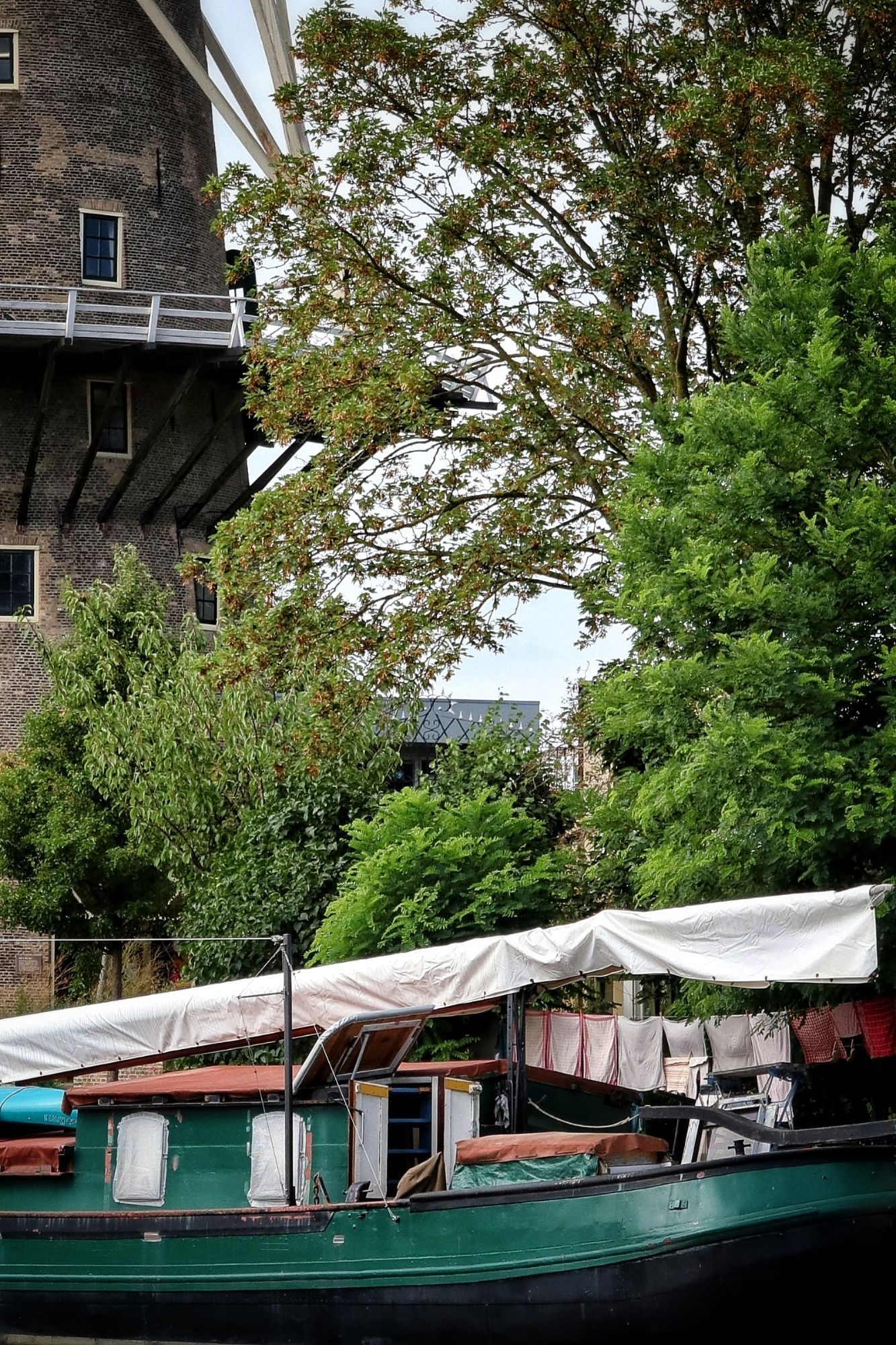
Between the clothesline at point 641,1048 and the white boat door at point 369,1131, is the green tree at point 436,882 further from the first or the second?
the white boat door at point 369,1131

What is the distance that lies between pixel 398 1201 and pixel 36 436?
24.4 meters

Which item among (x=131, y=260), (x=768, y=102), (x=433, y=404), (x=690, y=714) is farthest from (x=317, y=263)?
(x=131, y=260)

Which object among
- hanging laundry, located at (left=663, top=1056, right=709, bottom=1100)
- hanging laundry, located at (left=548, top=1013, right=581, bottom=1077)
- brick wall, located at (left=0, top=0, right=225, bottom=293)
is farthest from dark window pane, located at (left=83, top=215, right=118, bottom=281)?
hanging laundry, located at (left=663, top=1056, right=709, bottom=1100)

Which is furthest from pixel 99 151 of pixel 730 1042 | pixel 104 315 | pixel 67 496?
pixel 730 1042

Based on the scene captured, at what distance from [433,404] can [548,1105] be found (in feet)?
34.0

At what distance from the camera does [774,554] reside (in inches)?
639

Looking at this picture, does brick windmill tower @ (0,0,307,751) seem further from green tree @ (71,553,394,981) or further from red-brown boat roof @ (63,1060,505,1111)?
red-brown boat roof @ (63,1060,505,1111)

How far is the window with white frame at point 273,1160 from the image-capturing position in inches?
591

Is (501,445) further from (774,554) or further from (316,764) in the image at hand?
(774,554)

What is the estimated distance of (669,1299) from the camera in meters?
12.7

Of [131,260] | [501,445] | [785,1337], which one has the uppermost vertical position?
[131,260]

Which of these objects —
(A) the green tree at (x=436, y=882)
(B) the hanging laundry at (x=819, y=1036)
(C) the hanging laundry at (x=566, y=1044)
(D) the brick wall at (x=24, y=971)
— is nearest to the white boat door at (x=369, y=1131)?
(B) the hanging laundry at (x=819, y=1036)

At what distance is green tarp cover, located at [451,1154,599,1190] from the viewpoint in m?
13.2

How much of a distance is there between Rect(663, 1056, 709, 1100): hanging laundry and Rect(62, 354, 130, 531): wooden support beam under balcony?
773 inches
